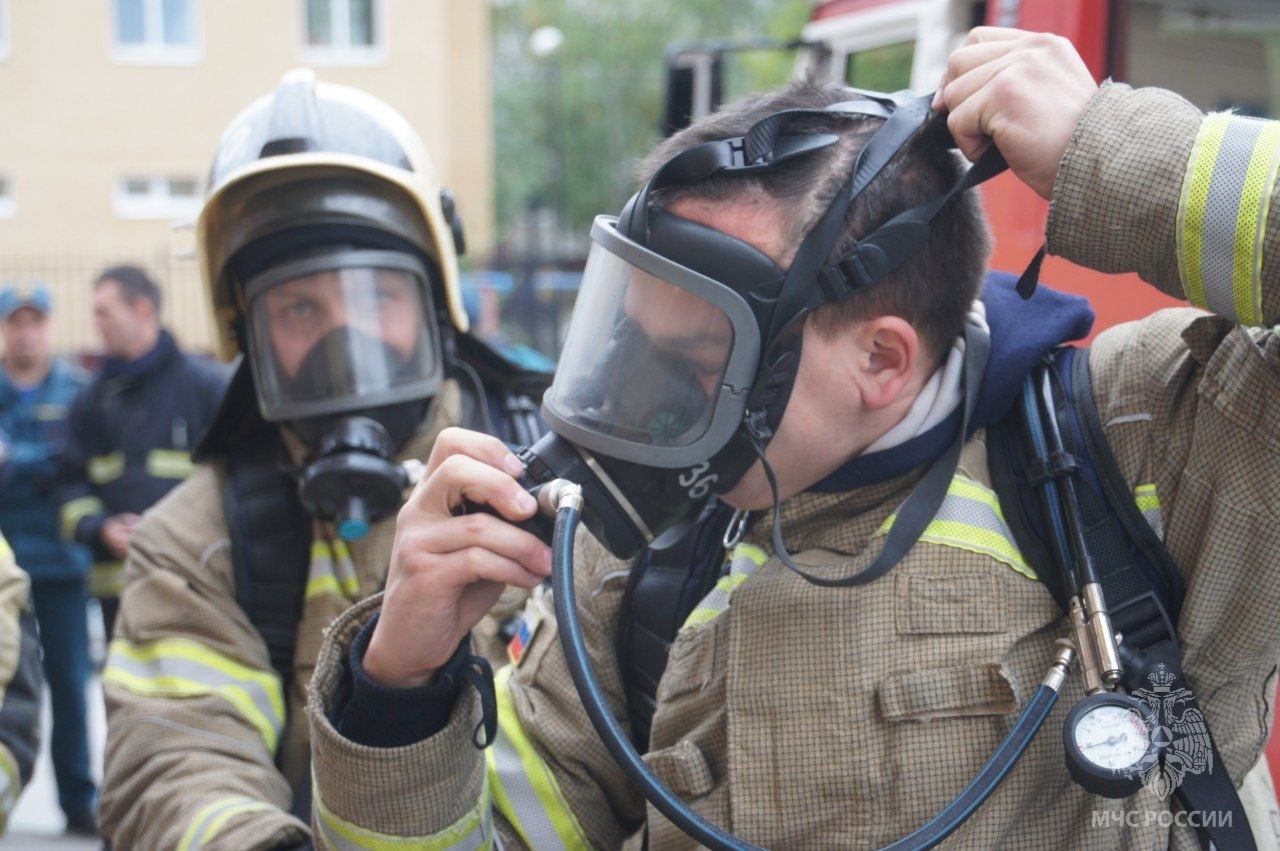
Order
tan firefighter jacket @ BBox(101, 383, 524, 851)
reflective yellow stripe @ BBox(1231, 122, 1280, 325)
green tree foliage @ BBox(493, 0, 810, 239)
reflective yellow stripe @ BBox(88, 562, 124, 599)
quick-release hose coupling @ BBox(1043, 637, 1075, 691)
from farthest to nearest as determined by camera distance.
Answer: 1. green tree foliage @ BBox(493, 0, 810, 239)
2. reflective yellow stripe @ BBox(88, 562, 124, 599)
3. tan firefighter jacket @ BBox(101, 383, 524, 851)
4. quick-release hose coupling @ BBox(1043, 637, 1075, 691)
5. reflective yellow stripe @ BBox(1231, 122, 1280, 325)

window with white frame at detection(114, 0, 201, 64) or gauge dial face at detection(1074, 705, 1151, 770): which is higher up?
gauge dial face at detection(1074, 705, 1151, 770)

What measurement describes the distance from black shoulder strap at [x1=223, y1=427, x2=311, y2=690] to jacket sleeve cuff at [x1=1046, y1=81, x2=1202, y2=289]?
1610mm

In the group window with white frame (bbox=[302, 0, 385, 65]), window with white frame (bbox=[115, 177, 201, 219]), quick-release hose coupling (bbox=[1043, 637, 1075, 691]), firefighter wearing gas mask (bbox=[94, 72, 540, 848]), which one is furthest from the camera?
window with white frame (bbox=[302, 0, 385, 65])

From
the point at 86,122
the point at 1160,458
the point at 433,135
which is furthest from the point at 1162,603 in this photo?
the point at 86,122

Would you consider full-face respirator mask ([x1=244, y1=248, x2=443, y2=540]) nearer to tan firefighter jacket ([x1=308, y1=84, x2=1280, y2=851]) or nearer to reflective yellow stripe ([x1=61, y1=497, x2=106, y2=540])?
tan firefighter jacket ([x1=308, y1=84, x2=1280, y2=851])

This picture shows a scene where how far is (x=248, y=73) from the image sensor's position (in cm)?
2239

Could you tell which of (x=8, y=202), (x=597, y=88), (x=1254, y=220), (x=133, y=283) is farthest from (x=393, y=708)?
(x=597, y=88)

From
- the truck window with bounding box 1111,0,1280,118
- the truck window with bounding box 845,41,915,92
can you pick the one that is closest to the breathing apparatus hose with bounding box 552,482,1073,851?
the truck window with bounding box 1111,0,1280,118

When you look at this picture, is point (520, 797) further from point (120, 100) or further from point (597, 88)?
point (597, 88)

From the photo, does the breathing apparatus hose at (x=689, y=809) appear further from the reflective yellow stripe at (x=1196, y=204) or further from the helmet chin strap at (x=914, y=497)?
the reflective yellow stripe at (x=1196, y=204)

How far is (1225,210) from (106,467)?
5256 millimetres

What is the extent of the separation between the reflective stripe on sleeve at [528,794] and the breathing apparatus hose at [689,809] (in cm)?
49

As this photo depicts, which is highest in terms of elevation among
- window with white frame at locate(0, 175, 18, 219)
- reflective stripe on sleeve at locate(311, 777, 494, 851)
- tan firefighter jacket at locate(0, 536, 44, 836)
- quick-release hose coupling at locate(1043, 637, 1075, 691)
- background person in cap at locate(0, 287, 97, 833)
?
quick-release hose coupling at locate(1043, 637, 1075, 691)

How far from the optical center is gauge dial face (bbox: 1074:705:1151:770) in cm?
144
